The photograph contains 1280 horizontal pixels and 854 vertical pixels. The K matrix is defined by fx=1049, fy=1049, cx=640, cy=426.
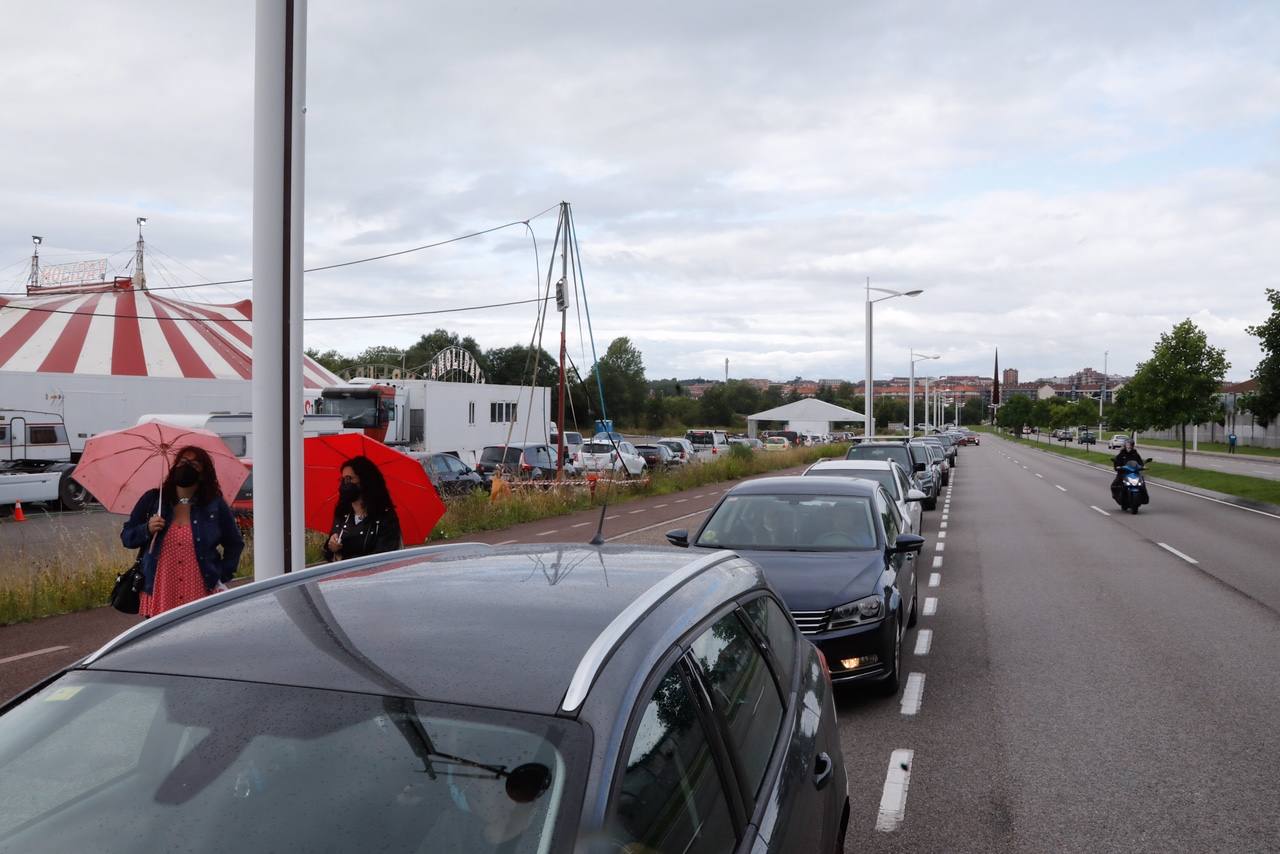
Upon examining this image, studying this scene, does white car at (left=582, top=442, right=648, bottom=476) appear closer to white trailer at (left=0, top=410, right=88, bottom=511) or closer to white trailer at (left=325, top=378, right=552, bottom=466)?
white trailer at (left=325, top=378, right=552, bottom=466)

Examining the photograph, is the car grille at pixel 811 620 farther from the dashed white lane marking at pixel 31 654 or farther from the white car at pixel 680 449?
the white car at pixel 680 449

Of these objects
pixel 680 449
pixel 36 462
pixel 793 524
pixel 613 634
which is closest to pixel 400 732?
pixel 613 634

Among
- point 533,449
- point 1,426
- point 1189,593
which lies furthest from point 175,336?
point 1189,593

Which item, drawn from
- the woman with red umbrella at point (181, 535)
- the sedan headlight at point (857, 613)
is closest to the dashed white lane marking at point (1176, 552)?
the sedan headlight at point (857, 613)

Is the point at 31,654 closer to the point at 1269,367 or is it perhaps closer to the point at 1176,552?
the point at 1176,552

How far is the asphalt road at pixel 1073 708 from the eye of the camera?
15.9 ft

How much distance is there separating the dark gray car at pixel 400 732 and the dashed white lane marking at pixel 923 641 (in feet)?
20.6

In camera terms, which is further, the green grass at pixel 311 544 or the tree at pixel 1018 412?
the tree at pixel 1018 412

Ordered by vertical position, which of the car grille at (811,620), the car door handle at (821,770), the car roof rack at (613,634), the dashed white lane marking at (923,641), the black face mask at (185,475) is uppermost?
the black face mask at (185,475)

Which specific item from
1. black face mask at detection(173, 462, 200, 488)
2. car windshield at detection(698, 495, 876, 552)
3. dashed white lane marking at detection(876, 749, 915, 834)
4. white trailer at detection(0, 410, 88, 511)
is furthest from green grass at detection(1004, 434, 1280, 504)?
white trailer at detection(0, 410, 88, 511)

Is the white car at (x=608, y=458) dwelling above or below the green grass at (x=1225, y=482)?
above

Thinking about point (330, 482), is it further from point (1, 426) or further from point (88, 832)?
point (1, 426)

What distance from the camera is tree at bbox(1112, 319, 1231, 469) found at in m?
34.5

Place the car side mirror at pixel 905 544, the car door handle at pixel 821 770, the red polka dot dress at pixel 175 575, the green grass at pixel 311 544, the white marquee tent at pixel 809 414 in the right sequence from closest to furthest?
the car door handle at pixel 821 770 < the red polka dot dress at pixel 175 575 < the car side mirror at pixel 905 544 < the green grass at pixel 311 544 < the white marquee tent at pixel 809 414
